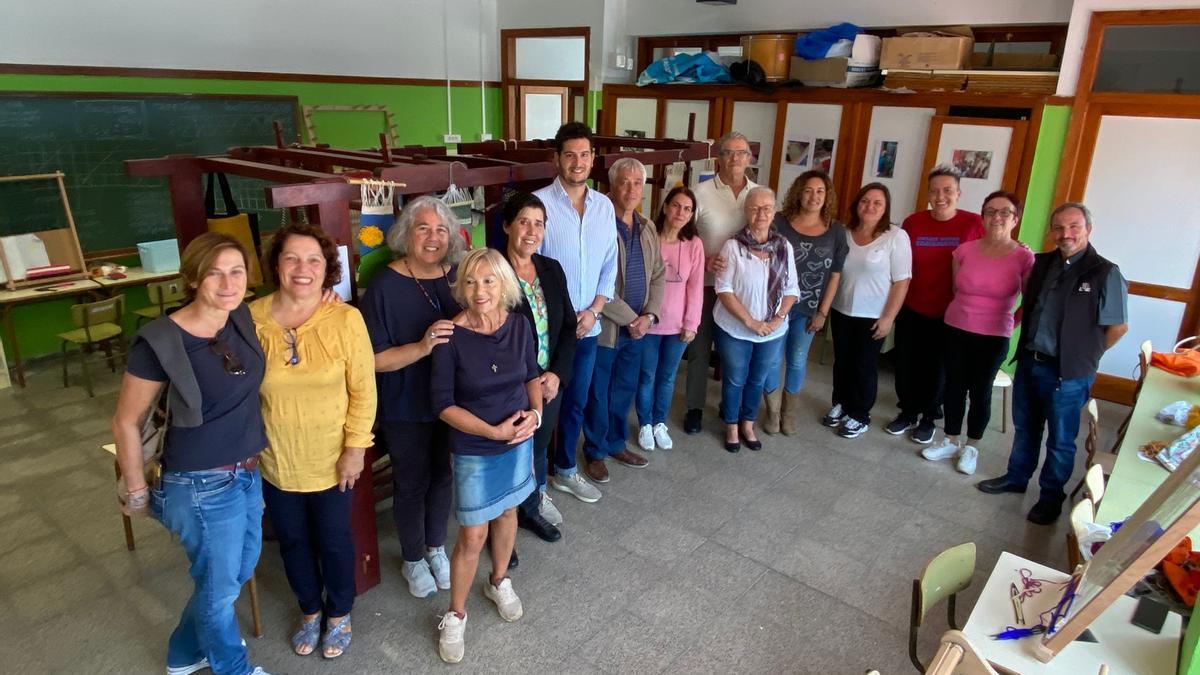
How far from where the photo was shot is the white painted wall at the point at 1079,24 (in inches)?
172

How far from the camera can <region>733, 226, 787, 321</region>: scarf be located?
395cm

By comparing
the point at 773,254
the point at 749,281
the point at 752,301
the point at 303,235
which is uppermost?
the point at 303,235

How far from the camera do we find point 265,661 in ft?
8.53

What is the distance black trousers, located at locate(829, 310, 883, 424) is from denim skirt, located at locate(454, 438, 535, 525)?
2492 millimetres

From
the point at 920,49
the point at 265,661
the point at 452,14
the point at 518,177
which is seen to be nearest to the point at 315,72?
the point at 452,14

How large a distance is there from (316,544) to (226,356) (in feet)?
2.67

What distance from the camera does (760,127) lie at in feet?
20.3

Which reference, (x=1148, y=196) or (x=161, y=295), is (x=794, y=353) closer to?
(x=1148, y=196)

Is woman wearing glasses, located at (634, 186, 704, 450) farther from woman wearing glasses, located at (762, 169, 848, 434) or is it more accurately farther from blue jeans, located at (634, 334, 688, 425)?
woman wearing glasses, located at (762, 169, 848, 434)

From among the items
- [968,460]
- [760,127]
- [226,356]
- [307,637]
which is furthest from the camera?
[760,127]

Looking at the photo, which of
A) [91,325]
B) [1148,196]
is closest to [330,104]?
[91,325]

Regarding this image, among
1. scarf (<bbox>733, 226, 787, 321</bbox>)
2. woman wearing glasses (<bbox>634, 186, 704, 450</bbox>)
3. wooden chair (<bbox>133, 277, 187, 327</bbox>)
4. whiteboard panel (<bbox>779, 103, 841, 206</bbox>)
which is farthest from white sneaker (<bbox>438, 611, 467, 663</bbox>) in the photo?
whiteboard panel (<bbox>779, 103, 841, 206</bbox>)

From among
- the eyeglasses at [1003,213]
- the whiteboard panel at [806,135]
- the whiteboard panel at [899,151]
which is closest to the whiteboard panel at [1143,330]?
the whiteboard panel at [899,151]

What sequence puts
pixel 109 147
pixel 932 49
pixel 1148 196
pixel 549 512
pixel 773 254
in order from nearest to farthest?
pixel 549 512, pixel 773 254, pixel 1148 196, pixel 932 49, pixel 109 147
